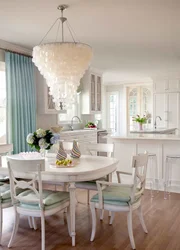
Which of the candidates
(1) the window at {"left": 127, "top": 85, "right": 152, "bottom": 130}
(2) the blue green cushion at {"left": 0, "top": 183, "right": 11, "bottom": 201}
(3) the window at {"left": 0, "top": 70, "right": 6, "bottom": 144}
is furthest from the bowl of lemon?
(1) the window at {"left": 127, "top": 85, "right": 152, "bottom": 130}

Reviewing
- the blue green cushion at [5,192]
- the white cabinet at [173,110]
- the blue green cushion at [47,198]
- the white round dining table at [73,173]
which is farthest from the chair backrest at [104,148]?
the white cabinet at [173,110]

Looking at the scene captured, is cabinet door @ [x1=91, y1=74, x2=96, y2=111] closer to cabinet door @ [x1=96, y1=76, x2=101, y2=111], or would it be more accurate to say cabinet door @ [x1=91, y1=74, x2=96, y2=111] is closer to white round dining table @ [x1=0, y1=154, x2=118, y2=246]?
cabinet door @ [x1=96, y1=76, x2=101, y2=111]

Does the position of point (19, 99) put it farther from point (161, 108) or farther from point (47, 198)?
point (161, 108)

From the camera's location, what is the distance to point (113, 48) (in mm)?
4980

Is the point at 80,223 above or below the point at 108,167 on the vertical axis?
below

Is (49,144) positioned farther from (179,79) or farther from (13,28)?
(179,79)

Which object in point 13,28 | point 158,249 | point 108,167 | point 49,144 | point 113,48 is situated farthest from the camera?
point 113,48

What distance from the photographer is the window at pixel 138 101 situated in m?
9.33

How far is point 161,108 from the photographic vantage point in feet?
26.6

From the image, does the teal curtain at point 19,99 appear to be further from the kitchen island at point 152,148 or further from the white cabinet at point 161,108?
the white cabinet at point 161,108

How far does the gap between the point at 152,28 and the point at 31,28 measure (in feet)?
5.66

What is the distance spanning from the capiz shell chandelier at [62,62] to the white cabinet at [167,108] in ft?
17.1

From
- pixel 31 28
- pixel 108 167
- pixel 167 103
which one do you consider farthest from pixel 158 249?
pixel 167 103

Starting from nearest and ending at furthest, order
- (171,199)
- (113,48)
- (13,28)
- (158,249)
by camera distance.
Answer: (158,249), (13,28), (171,199), (113,48)
